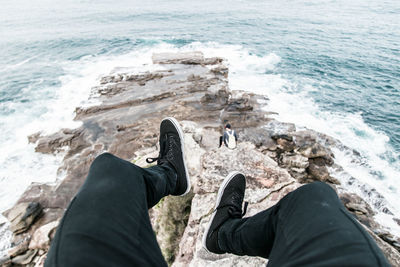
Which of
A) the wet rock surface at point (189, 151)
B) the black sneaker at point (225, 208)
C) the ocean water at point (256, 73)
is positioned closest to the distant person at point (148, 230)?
the black sneaker at point (225, 208)

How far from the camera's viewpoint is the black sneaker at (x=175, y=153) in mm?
2908

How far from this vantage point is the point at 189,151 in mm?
4941

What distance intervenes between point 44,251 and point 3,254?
3.76 feet

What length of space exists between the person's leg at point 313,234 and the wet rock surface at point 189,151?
3.17 feet

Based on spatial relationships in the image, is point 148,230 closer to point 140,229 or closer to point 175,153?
point 140,229

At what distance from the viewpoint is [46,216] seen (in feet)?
19.9

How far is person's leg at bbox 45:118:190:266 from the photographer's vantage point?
1036mm

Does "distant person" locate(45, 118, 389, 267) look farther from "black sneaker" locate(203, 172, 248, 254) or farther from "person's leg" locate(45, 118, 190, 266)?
"black sneaker" locate(203, 172, 248, 254)

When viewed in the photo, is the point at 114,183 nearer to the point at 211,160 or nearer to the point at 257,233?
the point at 257,233

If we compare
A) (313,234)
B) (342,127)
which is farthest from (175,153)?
(342,127)

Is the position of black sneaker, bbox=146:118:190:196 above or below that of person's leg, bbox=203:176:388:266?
below

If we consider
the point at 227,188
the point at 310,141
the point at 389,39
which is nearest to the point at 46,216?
the point at 227,188

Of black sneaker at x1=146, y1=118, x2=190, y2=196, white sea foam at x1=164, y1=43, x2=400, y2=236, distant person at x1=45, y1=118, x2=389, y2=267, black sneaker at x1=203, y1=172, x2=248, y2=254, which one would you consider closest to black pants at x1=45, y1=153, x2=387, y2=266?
distant person at x1=45, y1=118, x2=389, y2=267

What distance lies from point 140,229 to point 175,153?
1941mm
